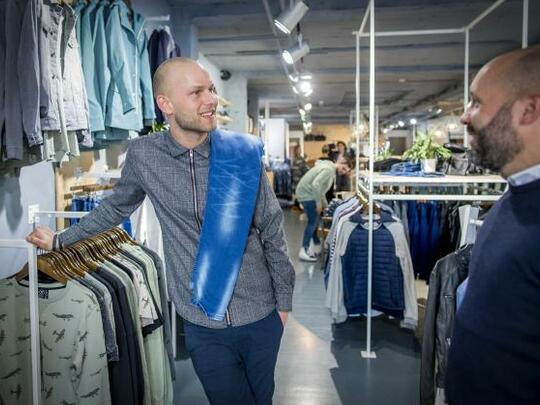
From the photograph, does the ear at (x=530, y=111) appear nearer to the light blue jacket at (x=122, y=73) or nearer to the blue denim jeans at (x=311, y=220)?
the light blue jacket at (x=122, y=73)

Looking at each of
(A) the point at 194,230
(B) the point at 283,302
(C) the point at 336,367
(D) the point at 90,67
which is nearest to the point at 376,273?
(C) the point at 336,367

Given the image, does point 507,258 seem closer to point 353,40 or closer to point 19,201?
point 19,201

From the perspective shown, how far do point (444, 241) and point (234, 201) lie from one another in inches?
126

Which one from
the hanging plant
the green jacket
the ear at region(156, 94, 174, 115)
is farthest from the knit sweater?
the green jacket

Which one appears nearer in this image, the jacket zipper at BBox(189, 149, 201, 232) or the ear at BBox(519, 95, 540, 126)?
the ear at BBox(519, 95, 540, 126)

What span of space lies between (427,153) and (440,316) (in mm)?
1807

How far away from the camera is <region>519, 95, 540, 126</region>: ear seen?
1136 mm

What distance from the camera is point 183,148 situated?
157cm

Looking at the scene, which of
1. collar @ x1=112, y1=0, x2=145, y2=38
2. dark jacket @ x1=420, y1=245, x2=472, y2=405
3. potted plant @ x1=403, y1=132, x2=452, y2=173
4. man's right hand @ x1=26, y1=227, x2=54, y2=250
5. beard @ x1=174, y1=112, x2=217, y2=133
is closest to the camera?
beard @ x1=174, y1=112, x2=217, y2=133

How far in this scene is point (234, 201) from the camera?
1.52 m

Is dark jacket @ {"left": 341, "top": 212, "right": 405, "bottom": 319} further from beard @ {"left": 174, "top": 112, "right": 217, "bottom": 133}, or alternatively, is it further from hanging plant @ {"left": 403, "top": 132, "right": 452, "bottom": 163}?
beard @ {"left": 174, "top": 112, "right": 217, "bottom": 133}

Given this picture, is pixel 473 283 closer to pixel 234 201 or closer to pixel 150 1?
→ pixel 234 201

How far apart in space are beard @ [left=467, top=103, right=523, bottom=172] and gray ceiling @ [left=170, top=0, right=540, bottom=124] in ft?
11.1

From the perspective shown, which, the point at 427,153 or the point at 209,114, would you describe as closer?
the point at 209,114
